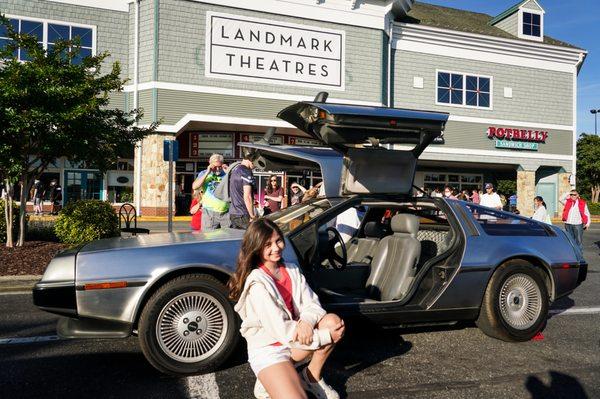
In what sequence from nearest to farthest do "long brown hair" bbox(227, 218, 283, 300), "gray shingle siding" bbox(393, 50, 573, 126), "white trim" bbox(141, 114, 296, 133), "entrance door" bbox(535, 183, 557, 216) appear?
"long brown hair" bbox(227, 218, 283, 300), "white trim" bbox(141, 114, 296, 133), "gray shingle siding" bbox(393, 50, 573, 126), "entrance door" bbox(535, 183, 557, 216)

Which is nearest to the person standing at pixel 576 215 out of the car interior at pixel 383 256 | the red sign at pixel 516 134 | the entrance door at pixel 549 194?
the car interior at pixel 383 256

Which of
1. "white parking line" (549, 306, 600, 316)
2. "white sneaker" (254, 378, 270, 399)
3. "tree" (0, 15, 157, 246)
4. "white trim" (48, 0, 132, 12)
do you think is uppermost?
"white trim" (48, 0, 132, 12)

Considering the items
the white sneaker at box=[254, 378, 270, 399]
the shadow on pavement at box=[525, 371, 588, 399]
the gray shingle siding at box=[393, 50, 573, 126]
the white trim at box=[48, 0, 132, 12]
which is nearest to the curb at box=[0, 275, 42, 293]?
the white sneaker at box=[254, 378, 270, 399]

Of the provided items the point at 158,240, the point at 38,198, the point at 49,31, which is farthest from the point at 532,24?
the point at 158,240

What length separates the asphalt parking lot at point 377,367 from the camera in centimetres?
364

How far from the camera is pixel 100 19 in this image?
20406 mm

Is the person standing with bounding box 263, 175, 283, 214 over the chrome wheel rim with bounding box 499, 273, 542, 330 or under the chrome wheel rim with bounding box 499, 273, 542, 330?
over

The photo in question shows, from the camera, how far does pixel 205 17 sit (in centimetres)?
2016

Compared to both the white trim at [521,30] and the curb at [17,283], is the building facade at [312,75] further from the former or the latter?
the curb at [17,283]

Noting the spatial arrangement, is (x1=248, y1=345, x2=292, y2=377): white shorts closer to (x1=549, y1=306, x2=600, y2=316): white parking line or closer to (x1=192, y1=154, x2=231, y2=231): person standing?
(x1=549, y1=306, x2=600, y2=316): white parking line

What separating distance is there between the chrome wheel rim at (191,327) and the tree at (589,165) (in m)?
49.5

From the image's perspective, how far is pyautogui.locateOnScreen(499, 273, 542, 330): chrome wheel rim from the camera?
4.88 meters

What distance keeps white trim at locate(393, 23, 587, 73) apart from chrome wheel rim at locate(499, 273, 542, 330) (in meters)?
20.8

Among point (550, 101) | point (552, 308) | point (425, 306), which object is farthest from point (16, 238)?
point (550, 101)
